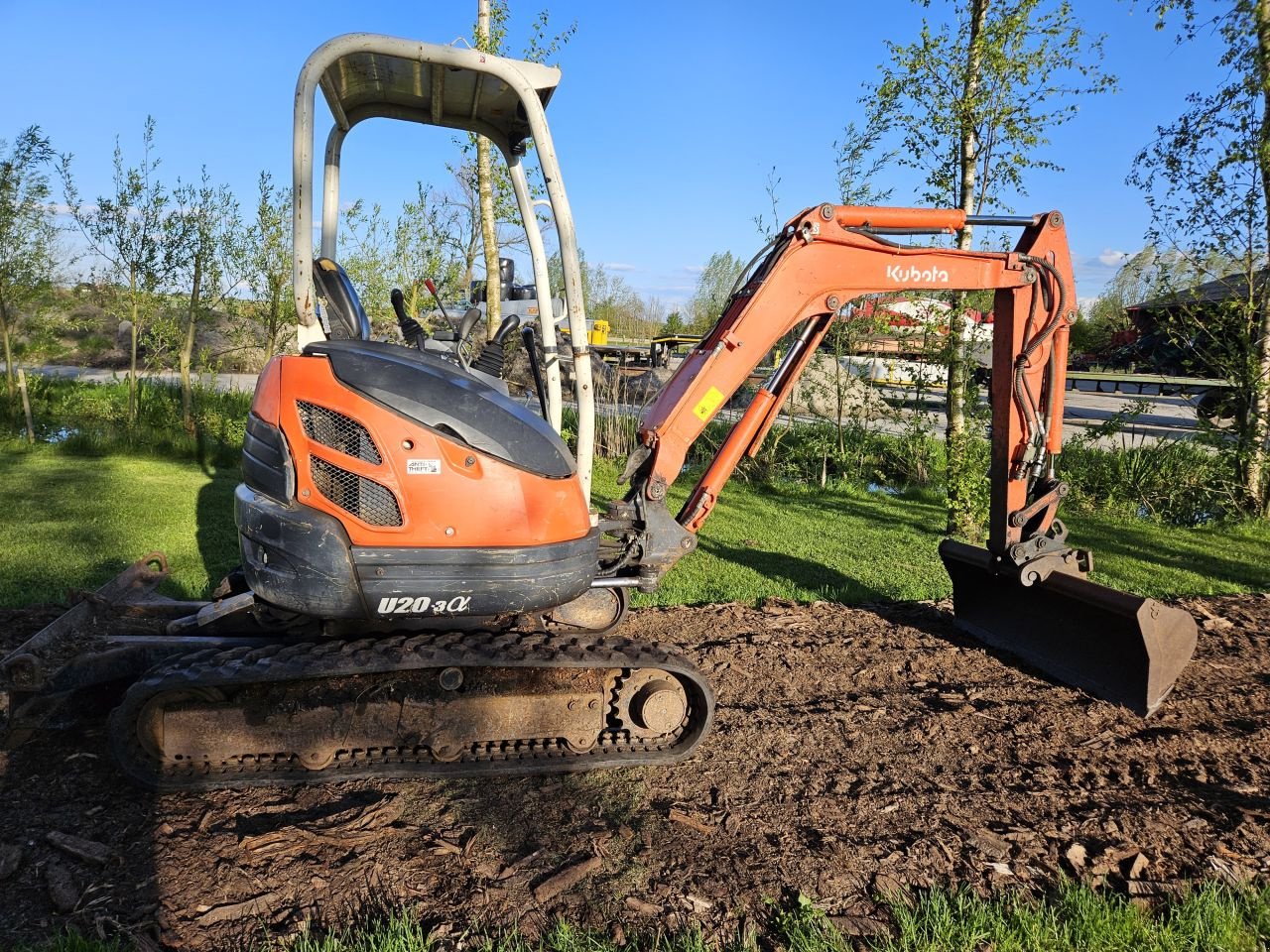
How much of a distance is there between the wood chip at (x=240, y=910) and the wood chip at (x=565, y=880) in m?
0.87

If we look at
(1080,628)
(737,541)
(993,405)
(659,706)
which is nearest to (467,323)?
(659,706)

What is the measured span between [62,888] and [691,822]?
2.19 metres

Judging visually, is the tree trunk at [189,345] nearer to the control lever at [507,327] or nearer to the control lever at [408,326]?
the control lever at [408,326]

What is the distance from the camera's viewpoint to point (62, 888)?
113 inches

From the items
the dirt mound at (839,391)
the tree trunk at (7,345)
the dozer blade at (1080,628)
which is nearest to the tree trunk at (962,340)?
the dirt mound at (839,391)

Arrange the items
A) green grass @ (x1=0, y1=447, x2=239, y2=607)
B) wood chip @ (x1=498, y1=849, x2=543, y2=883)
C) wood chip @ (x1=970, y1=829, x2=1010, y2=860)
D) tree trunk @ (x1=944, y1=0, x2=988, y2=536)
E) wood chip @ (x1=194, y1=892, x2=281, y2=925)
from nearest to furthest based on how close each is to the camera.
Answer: wood chip @ (x1=194, y1=892, x2=281, y2=925) → wood chip @ (x1=498, y1=849, x2=543, y2=883) → wood chip @ (x1=970, y1=829, x2=1010, y2=860) → green grass @ (x1=0, y1=447, x2=239, y2=607) → tree trunk @ (x1=944, y1=0, x2=988, y2=536)

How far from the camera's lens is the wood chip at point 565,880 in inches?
115

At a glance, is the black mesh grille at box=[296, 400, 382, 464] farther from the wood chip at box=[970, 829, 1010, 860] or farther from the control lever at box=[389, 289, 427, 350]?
the wood chip at box=[970, 829, 1010, 860]

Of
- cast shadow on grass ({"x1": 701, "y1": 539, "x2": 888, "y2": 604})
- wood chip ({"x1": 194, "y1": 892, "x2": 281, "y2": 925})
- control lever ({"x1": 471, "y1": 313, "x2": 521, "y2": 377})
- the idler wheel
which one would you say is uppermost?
control lever ({"x1": 471, "y1": 313, "x2": 521, "y2": 377})

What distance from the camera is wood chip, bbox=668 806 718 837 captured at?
11.0ft

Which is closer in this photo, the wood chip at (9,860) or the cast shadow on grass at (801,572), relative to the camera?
the wood chip at (9,860)

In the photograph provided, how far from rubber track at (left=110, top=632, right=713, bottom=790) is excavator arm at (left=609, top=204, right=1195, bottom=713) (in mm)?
1114

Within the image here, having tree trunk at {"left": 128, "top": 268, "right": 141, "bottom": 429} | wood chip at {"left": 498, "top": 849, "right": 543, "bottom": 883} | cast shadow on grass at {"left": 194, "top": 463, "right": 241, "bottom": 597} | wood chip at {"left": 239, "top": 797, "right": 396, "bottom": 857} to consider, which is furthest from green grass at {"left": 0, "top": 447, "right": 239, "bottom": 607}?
wood chip at {"left": 498, "top": 849, "right": 543, "bottom": 883}

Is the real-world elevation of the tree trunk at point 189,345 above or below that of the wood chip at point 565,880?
above
